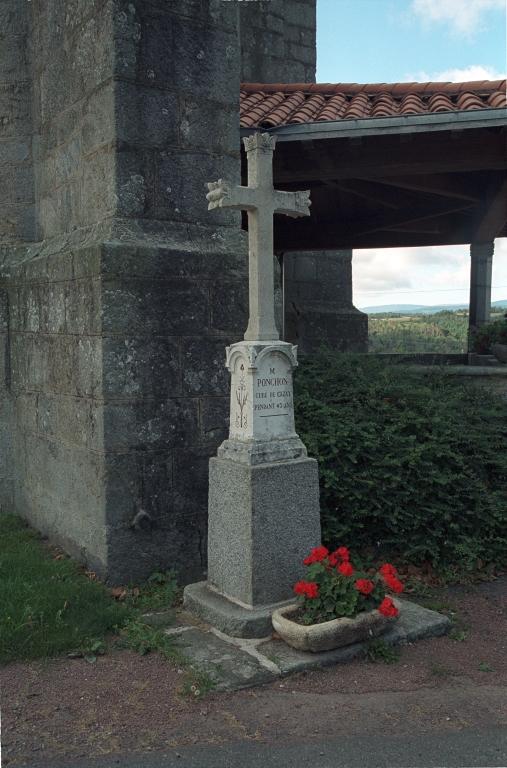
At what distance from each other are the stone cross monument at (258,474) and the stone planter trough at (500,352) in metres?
4.20

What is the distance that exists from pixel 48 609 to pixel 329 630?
156 cm

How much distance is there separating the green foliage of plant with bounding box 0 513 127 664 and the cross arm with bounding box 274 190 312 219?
2.54 m

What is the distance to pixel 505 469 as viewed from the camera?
5180mm

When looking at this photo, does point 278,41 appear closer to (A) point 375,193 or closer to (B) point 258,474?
(A) point 375,193

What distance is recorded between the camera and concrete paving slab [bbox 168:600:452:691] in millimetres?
3350

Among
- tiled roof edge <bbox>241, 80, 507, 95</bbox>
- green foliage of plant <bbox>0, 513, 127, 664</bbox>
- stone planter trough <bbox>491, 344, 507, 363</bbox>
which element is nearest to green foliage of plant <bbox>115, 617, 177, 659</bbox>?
green foliage of plant <bbox>0, 513, 127, 664</bbox>

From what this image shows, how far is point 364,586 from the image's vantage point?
11.7 feet

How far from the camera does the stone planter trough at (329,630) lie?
3.46m

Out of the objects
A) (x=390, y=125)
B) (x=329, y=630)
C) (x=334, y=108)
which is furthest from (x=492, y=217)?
(x=329, y=630)

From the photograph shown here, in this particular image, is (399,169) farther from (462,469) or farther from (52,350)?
(52,350)

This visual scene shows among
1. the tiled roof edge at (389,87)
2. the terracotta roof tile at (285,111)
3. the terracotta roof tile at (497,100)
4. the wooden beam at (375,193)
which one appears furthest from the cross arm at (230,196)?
the wooden beam at (375,193)

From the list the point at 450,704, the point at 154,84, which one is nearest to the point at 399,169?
the point at 154,84

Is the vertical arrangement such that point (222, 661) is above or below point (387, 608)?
below

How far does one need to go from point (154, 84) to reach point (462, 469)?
136 inches
